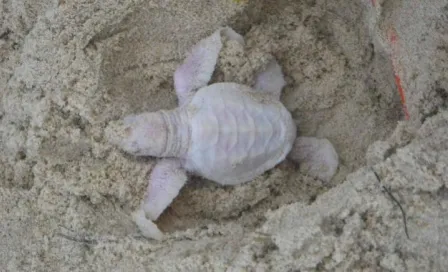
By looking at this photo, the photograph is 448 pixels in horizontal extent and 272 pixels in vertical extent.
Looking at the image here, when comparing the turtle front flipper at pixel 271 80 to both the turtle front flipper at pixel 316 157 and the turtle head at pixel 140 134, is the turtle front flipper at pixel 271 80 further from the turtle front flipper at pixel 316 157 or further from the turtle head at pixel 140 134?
the turtle head at pixel 140 134

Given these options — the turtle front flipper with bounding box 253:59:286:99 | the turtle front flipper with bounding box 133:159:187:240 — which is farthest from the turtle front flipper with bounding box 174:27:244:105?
the turtle front flipper with bounding box 133:159:187:240

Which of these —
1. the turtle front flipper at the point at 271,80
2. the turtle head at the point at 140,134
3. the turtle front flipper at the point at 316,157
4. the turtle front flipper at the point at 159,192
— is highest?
the turtle head at the point at 140,134

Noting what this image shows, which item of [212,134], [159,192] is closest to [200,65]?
[212,134]

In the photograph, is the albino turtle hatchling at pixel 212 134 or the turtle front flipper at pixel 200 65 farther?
the turtle front flipper at pixel 200 65

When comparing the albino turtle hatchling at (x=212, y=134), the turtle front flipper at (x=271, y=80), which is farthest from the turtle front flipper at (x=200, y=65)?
the turtle front flipper at (x=271, y=80)

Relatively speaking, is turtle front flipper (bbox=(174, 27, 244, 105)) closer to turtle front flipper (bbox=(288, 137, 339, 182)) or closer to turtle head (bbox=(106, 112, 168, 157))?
turtle head (bbox=(106, 112, 168, 157))

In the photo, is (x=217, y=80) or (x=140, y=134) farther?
(x=217, y=80)

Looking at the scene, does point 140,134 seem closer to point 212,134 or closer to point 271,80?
point 212,134
